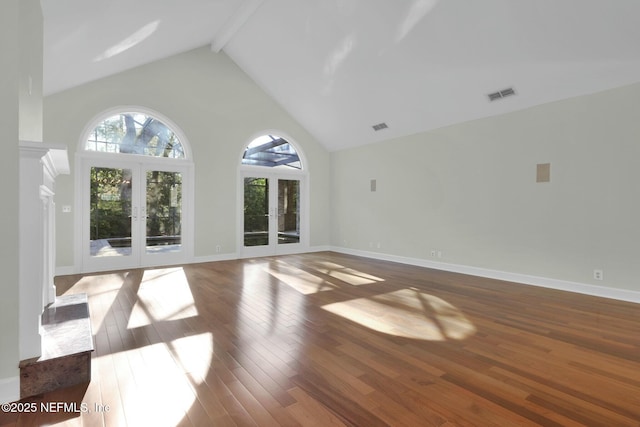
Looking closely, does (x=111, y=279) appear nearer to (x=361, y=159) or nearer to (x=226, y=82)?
(x=226, y=82)

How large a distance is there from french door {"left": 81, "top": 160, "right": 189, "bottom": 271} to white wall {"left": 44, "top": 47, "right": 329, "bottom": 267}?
0.94 feet

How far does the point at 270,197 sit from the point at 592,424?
7.18 meters

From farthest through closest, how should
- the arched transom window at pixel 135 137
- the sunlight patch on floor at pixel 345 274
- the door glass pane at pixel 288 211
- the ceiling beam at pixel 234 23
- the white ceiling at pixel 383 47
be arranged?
the door glass pane at pixel 288 211, the arched transom window at pixel 135 137, the ceiling beam at pixel 234 23, the sunlight patch on floor at pixel 345 274, the white ceiling at pixel 383 47

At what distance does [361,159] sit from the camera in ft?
27.1

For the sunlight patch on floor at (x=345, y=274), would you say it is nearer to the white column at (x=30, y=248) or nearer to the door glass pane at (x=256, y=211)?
the door glass pane at (x=256, y=211)

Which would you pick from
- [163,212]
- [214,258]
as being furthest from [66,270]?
[214,258]

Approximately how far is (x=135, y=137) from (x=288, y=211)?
3.74 m

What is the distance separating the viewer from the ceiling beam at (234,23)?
5.69 metres

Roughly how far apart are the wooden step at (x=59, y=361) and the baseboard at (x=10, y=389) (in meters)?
0.02

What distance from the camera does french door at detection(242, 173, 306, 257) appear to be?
792 cm

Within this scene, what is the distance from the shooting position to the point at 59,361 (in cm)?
217

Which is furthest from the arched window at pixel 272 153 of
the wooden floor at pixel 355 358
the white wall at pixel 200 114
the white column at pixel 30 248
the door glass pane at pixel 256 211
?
the white column at pixel 30 248

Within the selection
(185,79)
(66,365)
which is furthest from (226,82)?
(66,365)

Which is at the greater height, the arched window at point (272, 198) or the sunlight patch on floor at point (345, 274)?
the arched window at point (272, 198)
